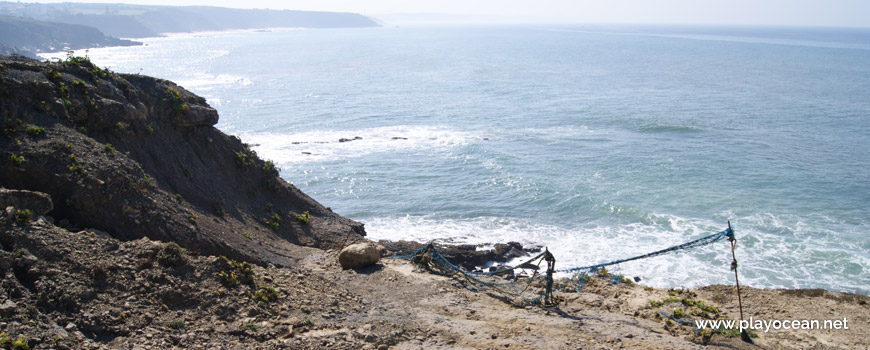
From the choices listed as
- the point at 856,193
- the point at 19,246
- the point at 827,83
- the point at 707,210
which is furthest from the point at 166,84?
the point at 827,83

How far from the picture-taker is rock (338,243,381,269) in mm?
17953

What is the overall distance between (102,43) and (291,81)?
97.7 meters

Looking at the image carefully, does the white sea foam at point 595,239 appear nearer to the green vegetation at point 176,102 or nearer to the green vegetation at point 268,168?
the green vegetation at point 268,168

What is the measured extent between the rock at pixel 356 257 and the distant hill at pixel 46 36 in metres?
135

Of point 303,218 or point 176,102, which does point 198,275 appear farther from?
point 176,102

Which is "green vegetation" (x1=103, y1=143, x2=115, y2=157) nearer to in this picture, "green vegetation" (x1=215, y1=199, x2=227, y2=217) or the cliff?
the cliff

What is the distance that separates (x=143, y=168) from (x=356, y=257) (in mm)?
7622

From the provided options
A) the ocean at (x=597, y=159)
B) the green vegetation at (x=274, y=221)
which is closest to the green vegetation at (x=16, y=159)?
the green vegetation at (x=274, y=221)

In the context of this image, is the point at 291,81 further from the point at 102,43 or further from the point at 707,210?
the point at 102,43

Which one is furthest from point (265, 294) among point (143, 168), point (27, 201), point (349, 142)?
point (349, 142)

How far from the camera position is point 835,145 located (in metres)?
49.2

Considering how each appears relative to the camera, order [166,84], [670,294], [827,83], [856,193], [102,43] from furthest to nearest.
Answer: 1. [102,43]
2. [827,83]
3. [856,193]
4. [166,84]
5. [670,294]

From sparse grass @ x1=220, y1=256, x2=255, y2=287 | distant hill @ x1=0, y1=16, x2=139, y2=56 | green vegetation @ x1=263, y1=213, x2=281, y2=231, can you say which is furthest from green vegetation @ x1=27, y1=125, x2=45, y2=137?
distant hill @ x1=0, y1=16, x2=139, y2=56

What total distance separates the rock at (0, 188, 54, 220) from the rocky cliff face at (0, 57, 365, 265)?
4.07ft
